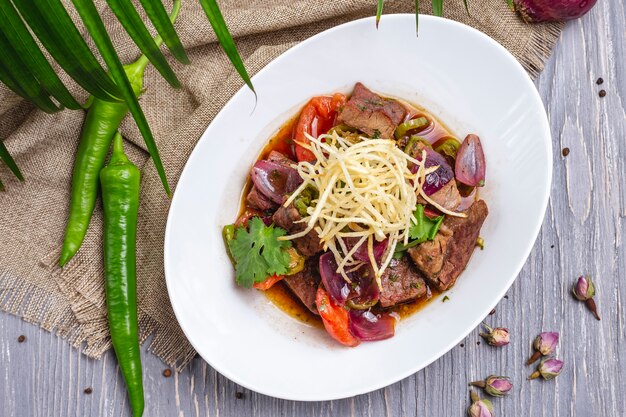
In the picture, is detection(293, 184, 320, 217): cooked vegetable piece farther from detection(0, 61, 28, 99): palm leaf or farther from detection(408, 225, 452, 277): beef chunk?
detection(0, 61, 28, 99): palm leaf

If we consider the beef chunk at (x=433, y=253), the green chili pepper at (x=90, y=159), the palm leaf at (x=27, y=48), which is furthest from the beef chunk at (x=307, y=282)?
the palm leaf at (x=27, y=48)

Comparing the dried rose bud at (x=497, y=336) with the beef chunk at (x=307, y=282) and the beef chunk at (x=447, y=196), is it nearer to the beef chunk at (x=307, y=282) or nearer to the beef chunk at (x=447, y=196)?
the beef chunk at (x=447, y=196)

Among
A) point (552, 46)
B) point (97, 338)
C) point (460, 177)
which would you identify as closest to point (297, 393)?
point (97, 338)

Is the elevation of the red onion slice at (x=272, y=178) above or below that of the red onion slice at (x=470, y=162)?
above

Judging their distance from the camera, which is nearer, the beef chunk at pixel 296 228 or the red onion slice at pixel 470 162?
the beef chunk at pixel 296 228

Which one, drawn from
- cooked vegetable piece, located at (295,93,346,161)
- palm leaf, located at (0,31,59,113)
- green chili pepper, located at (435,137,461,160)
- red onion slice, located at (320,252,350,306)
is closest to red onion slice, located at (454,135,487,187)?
green chili pepper, located at (435,137,461,160)

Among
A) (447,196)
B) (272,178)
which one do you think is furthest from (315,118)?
(447,196)
